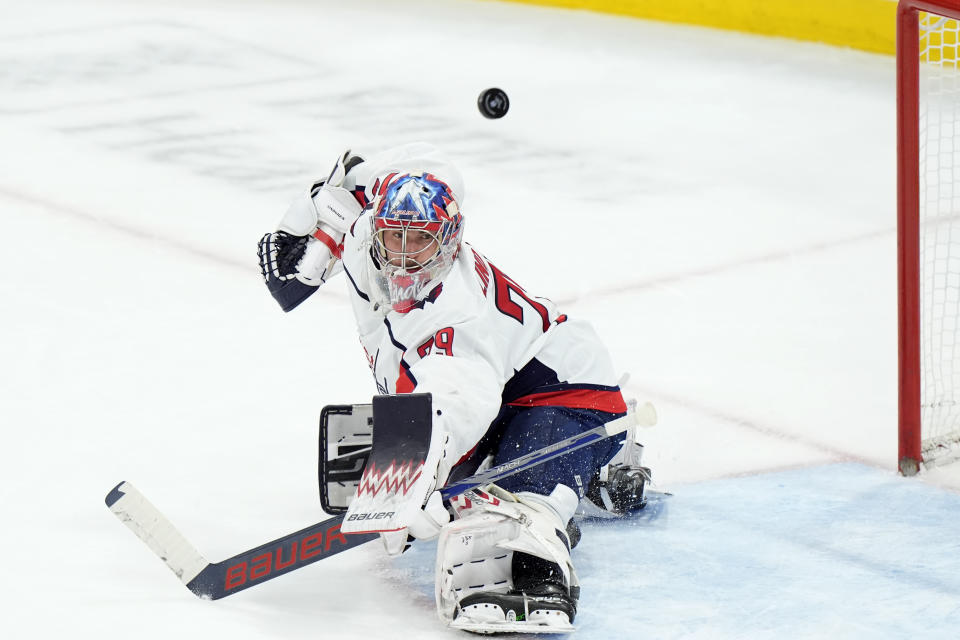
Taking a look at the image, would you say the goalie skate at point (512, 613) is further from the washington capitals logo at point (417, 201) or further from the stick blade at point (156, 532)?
the washington capitals logo at point (417, 201)

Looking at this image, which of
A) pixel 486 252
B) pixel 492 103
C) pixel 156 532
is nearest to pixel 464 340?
pixel 156 532

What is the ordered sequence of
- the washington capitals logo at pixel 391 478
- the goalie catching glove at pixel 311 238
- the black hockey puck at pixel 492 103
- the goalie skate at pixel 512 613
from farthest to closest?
the black hockey puck at pixel 492 103, the goalie catching glove at pixel 311 238, the goalie skate at pixel 512 613, the washington capitals logo at pixel 391 478

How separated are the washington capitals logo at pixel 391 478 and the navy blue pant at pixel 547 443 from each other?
1.34ft

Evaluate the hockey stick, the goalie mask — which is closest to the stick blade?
the hockey stick

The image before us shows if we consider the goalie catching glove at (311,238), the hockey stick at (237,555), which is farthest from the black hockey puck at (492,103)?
the hockey stick at (237,555)

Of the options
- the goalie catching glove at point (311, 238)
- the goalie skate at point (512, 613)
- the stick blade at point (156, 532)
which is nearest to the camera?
the goalie skate at point (512, 613)

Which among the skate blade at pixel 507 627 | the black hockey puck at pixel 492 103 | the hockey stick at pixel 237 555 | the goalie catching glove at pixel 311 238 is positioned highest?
the black hockey puck at pixel 492 103

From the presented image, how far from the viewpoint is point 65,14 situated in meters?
7.18

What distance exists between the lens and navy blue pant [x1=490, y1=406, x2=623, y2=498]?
9.18ft

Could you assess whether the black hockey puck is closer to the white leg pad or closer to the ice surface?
the ice surface

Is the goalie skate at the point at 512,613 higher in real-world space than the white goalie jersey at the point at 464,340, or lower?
lower

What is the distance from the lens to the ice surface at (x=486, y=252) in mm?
2785

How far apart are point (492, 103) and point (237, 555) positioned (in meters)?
1.22

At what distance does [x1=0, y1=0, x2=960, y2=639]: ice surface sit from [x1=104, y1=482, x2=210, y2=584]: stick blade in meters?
0.05
